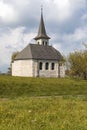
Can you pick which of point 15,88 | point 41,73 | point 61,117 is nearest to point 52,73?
point 41,73

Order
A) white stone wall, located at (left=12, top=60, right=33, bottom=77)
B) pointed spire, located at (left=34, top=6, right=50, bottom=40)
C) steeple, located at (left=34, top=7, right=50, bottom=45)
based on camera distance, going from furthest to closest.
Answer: pointed spire, located at (left=34, top=6, right=50, bottom=40), steeple, located at (left=34, top=7, right=50, bottom=45), white stone wall, located at (left=12, top=60, right=33, bottom=77)

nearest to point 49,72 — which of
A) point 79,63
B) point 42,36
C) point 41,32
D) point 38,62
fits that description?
point 38,62

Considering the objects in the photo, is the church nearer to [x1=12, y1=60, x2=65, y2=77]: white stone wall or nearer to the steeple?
[x1=12, y1=60, x2=65, y2=77]: white stone wall

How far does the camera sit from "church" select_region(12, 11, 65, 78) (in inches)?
3679

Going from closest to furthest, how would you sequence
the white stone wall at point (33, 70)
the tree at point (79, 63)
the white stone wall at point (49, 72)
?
the tree at point (79, 63)
the white stone wall at point (33, 70)
the white stone wall at point (49, 72)

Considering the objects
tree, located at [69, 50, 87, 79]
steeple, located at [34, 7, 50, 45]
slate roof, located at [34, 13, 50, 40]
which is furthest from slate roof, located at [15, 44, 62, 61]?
tree, located at [69, 50, 87, 79]

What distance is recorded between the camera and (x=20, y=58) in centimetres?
9488

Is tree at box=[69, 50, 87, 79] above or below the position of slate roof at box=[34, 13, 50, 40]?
below

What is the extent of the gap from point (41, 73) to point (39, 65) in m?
2.48

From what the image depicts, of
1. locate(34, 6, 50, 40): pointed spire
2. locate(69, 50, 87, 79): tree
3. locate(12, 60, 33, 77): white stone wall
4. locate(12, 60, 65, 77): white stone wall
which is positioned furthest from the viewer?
locate(34, 6, 50, 40): pointed spire

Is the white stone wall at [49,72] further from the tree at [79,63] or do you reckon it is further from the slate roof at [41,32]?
the tree at [79,63]

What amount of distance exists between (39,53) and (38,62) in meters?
2.63

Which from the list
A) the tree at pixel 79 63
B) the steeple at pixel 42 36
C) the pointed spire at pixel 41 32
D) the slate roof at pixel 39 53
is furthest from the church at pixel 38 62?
the tree at pixel 79 63

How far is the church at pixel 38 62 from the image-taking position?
3679 inches
